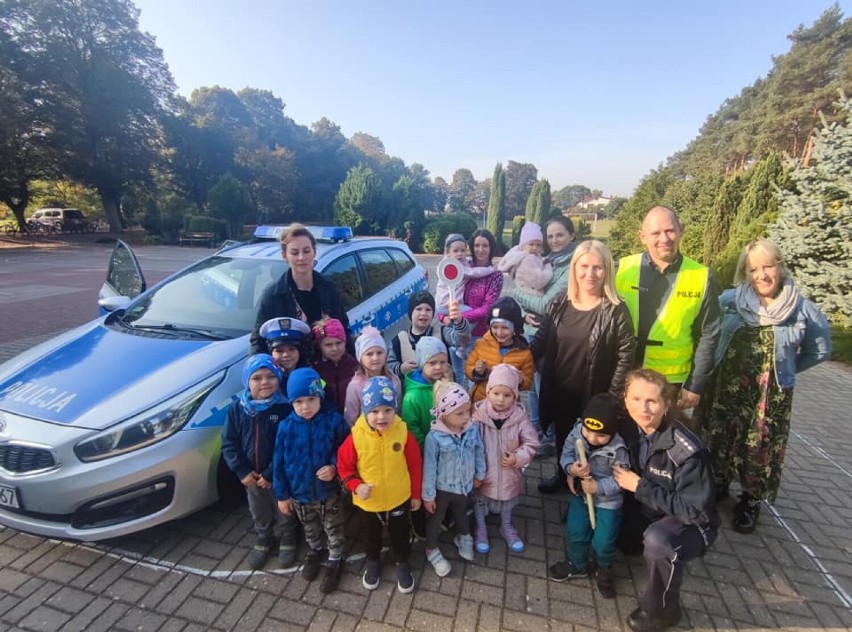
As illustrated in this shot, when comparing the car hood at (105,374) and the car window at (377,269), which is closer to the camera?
the car hood at (105,374)

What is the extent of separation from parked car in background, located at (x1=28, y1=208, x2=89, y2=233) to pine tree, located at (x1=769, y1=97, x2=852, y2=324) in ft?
122

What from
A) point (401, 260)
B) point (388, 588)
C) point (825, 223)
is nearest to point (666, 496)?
point (388, 588)

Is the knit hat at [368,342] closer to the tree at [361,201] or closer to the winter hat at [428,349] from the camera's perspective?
the winter hat at [428,349]

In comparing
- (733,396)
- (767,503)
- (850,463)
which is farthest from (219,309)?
(850,463)

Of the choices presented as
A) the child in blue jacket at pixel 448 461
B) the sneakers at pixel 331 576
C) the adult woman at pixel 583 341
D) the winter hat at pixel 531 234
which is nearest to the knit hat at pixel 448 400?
the child in blue jacket at pixel 448 461

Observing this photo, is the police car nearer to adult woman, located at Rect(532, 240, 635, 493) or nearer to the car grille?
the car grille

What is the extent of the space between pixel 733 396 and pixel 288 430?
281 cm

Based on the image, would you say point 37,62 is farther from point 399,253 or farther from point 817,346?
point 817,346

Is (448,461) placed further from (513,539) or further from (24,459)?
(24,459)

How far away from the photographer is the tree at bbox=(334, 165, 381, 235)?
26.6 meters

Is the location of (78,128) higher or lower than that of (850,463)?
higher

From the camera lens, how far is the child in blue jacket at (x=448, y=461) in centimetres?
246

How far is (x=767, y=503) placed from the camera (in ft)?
10.7

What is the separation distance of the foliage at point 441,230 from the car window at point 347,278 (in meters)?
21.2
